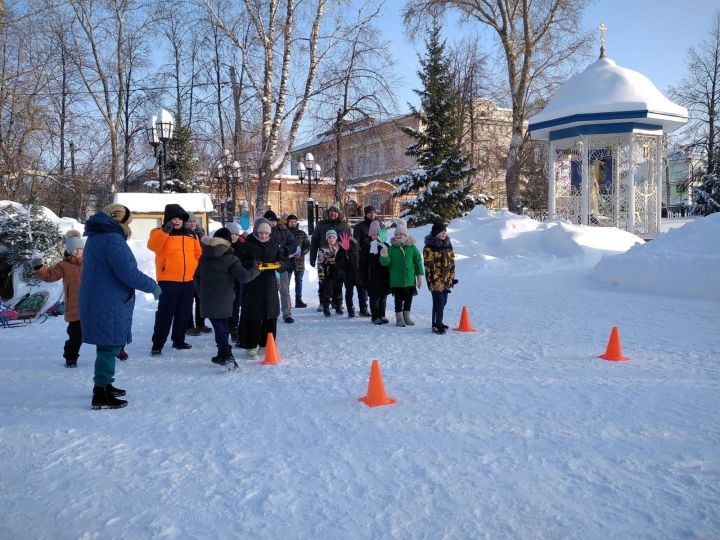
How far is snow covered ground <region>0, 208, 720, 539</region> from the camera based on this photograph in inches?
110

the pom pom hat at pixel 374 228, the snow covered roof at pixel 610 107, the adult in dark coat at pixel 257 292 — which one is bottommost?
the adult in dark coat at pixel 257 292

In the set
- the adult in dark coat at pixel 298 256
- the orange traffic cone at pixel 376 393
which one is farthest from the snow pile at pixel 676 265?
the orange traffic cone at pixel 376 393

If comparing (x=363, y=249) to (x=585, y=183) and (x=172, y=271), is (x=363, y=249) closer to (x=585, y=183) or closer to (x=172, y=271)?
(x=172, y=271)

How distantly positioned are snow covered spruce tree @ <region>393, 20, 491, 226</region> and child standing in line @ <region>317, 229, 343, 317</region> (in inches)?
491

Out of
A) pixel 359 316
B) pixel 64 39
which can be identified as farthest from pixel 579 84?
pixel 64 39

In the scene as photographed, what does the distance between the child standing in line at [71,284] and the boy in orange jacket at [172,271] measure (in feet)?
2.61

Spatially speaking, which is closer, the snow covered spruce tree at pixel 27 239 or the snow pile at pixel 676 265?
the snow pile at pixel 676 265

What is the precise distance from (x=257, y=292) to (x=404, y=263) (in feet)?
7.91

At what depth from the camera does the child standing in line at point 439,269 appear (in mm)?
7238

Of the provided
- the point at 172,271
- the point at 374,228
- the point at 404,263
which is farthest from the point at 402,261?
the point at 172,271

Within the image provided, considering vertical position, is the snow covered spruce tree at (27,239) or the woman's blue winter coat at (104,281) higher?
the snow covered spruce tree at (27,239)

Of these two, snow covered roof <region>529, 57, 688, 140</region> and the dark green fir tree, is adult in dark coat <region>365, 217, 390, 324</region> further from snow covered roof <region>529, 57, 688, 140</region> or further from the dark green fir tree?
the dark green fir tree

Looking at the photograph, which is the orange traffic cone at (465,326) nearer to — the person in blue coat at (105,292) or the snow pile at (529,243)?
the person in blue coat at (105,292)

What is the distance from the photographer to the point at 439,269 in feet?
23.8
